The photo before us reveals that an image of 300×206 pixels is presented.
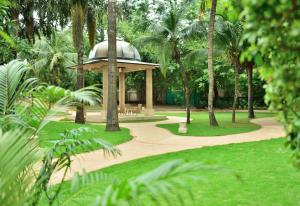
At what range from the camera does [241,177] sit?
5.96 metres

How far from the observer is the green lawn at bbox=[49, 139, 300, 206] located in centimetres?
614

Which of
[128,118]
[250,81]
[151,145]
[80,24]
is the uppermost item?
[80,24]

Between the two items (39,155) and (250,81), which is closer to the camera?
(39,155)

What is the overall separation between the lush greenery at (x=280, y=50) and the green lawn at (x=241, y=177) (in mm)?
1538

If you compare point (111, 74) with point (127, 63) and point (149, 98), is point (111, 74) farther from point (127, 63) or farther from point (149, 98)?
point (149, 98)

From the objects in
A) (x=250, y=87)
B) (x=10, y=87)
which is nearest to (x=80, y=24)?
(x=250, y=87)

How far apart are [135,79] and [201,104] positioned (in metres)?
7.60

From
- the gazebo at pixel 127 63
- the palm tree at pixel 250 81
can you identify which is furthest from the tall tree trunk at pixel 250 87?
the gazebo at pixel 127 63

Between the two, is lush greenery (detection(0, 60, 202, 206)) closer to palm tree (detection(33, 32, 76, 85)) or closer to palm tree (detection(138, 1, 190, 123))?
palm tree (detection(138, 1, 190, 123))

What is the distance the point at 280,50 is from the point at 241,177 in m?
3.93

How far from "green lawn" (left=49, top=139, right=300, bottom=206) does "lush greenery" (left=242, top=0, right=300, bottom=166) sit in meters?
1.54

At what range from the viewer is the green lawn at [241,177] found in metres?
6.14

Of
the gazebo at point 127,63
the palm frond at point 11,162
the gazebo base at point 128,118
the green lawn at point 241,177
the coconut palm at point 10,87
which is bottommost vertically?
the green lawn at point 241,177

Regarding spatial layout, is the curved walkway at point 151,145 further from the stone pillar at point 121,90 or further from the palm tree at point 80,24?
the stone pillar at point 121,90
